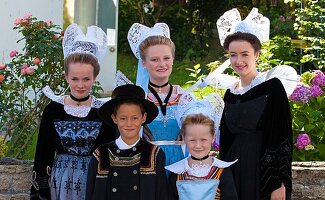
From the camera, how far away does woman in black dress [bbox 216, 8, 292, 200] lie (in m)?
3.56

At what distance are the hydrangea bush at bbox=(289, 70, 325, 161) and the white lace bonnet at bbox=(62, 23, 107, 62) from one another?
173 cm

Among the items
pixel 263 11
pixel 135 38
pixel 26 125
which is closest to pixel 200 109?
pixel 135 38

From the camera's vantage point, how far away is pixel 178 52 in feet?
50.2

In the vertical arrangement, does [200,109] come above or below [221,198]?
above

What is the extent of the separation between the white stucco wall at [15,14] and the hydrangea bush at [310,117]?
3.64 m

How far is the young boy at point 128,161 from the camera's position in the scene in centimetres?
339

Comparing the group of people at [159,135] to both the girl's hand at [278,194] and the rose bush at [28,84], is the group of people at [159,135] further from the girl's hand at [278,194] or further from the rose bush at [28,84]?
the rose bush at [28,84]

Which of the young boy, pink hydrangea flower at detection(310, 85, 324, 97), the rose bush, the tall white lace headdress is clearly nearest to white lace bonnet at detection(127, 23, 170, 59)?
the tall white lace headdress

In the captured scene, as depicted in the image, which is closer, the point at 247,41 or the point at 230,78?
the point at 247,41

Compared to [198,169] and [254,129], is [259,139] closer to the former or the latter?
[254,129]

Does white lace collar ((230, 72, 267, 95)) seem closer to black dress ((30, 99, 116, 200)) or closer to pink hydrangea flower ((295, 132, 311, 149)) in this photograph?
black dress ((30, 99, 116, 200))

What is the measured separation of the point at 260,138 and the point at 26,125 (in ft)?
7.54

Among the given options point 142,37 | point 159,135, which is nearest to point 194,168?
point 159,135

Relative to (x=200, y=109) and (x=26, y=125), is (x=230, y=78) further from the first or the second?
(x=26, y=125)
